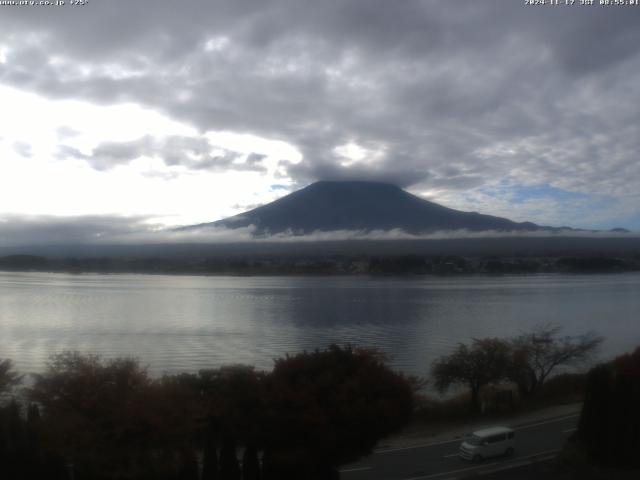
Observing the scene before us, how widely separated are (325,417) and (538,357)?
360 inches

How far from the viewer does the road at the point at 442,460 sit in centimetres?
759

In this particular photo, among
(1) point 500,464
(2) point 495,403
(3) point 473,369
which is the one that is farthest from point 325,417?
(3) point 473,369

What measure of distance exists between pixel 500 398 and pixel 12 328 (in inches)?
741

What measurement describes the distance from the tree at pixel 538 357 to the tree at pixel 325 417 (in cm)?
666

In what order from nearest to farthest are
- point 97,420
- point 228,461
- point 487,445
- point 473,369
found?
point 97,420, point 228,461, point 487,445, point 473,369

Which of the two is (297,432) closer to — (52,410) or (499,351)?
(52,410)

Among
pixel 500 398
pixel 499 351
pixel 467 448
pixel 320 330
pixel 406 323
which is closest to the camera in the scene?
pixel 467 448

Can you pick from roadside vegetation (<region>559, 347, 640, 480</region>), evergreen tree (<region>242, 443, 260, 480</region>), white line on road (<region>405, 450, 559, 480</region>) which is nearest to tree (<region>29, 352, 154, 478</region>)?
evergreen tree (<region>242, 443, 260, 480</region>)

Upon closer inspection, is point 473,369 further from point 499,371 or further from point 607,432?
point 607,432

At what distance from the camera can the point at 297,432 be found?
22.2ft

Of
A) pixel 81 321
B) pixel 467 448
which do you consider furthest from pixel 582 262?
pixel 467 448

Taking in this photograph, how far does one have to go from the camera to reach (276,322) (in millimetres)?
25781

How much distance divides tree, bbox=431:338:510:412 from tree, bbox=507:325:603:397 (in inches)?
13.7

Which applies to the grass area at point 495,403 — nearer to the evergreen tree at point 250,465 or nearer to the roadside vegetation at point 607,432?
the roadside vegetation at point 607,432
